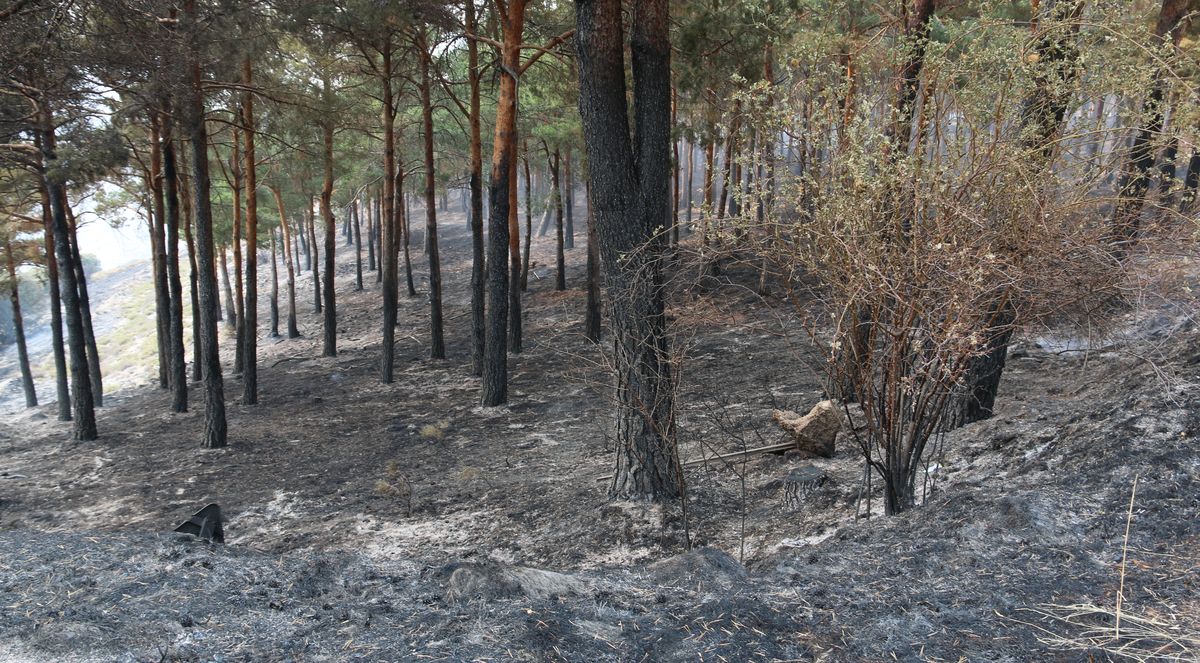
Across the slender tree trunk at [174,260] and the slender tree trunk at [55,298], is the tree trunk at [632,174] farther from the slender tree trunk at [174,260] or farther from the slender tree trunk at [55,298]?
the slender tree trunk at [55,298]

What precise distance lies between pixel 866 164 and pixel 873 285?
2.57 feet

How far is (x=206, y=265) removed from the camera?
11477 mm

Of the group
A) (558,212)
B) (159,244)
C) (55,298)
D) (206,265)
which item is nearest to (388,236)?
(206,265)

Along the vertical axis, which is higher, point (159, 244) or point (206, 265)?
point (159, 244)

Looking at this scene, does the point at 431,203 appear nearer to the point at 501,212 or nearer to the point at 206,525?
the point at 501,212

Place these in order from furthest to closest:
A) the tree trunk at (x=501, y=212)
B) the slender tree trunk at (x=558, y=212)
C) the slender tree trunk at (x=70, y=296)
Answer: the slender tree trunk at (x=558, y=212)
the slender tree trunk at (x=70, y=296)
the tree trunk at (x=501, y=212)

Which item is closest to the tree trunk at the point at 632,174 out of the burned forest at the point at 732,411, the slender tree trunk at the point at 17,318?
the burned forest at the point at 732,411

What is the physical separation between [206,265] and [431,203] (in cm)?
533

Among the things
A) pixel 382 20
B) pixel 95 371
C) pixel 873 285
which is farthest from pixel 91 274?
pixel 873 285

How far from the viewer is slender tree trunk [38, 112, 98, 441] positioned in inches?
464

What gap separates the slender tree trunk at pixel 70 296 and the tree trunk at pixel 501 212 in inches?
262

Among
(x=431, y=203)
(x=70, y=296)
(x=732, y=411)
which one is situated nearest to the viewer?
(x=732, y=411)

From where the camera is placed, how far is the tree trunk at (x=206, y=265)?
10.6m

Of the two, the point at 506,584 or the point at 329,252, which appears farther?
the point at 329,252
